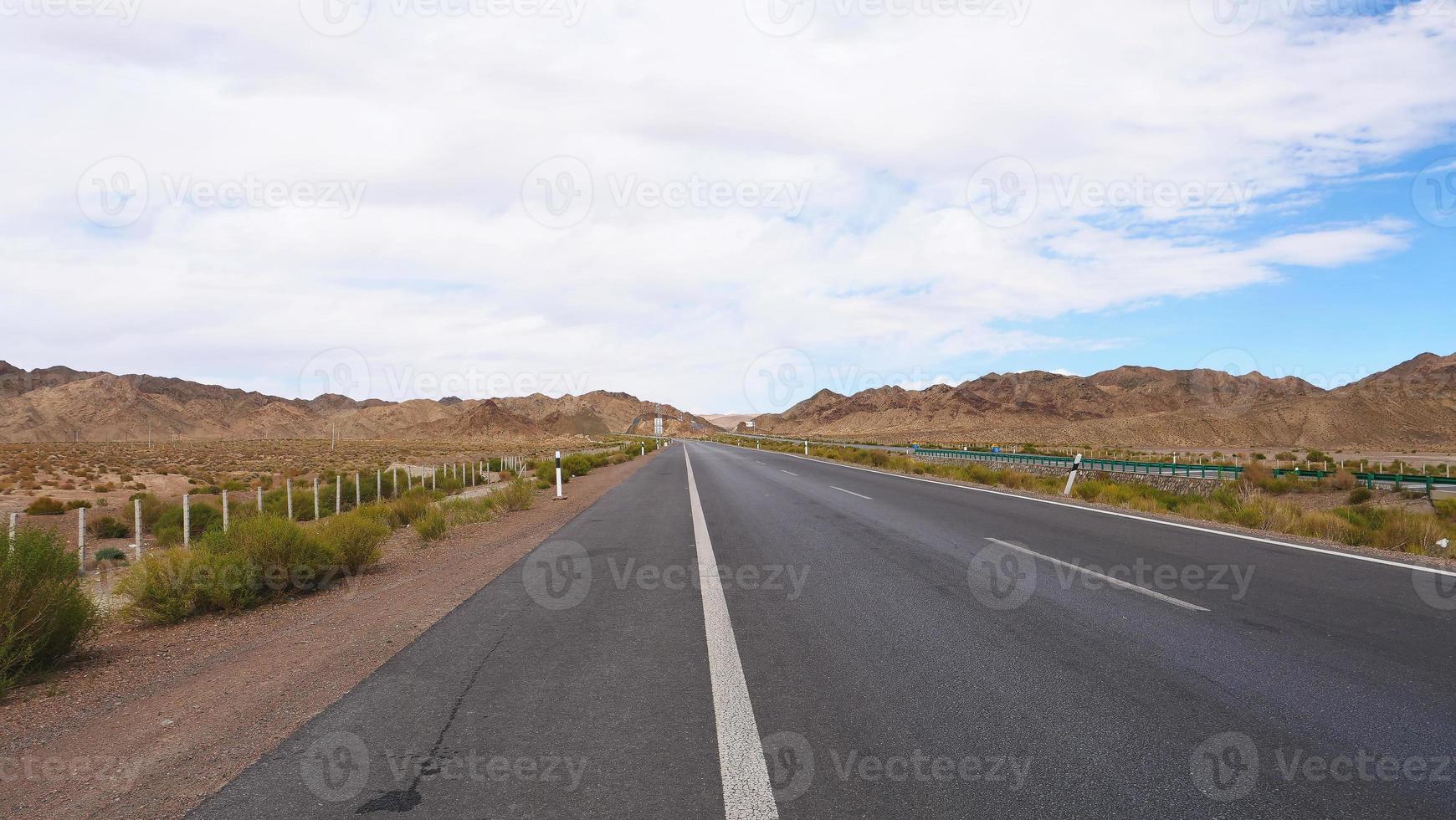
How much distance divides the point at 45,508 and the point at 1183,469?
38211mm

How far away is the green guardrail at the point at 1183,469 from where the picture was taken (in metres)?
24.1

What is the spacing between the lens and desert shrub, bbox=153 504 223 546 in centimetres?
1723

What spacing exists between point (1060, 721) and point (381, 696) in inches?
158

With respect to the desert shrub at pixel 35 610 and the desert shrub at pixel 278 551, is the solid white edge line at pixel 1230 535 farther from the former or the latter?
the desert shrub at pixel 35 610

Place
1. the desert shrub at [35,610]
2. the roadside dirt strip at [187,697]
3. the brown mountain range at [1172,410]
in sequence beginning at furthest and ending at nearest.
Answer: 1. the brown mountain range at [1172,410]
2. the desert shrub at [35,610]
3. the roadside dirt strip at [187,697]

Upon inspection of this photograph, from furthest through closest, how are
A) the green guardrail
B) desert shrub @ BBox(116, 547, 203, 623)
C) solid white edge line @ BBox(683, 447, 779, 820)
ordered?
1. the green guardrail
2. desert shrub @ BBox(116, 547, 203, 623)
3. solid white edge line @ BBox(683, 447, 779, 820)

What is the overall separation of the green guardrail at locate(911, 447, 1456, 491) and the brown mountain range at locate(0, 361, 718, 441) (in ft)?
395

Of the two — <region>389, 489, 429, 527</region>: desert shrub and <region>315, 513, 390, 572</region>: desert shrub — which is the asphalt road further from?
<region>389, 489, 429, 527</region>: desert shrub

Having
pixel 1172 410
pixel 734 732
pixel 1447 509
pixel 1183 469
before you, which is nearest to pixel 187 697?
pixel 734 732

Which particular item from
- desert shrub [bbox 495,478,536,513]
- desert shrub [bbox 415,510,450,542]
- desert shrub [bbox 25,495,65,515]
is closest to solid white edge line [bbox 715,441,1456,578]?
desert shrub [bbox 495,478,536,513]

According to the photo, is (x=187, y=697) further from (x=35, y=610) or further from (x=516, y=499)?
(x=516, y=499)

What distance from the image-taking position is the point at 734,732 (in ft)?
13.5

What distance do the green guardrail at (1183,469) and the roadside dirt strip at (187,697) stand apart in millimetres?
27223

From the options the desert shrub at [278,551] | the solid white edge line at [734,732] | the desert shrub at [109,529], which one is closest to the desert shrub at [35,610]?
the desert shrub at [278,551]
